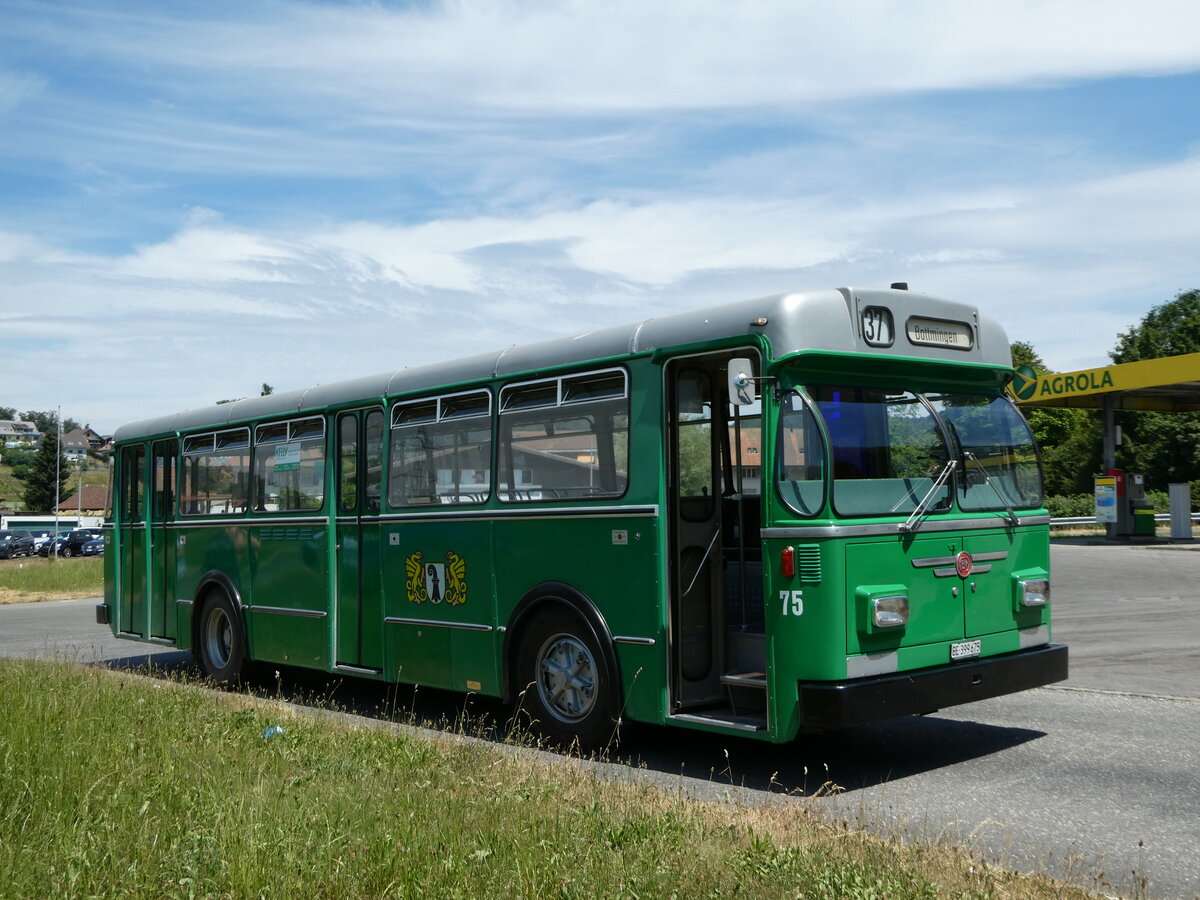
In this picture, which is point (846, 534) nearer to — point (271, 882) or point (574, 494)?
point (574, 494)

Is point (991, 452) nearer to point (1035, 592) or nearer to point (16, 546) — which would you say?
point (1035, 592)

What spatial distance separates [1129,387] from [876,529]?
27870 mm

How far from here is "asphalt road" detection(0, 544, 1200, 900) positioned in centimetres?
589

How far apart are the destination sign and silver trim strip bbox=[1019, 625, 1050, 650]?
6.21 ft

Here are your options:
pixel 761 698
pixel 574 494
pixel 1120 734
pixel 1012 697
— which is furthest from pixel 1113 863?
pixel 1012 697

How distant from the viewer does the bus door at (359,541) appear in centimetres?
1065

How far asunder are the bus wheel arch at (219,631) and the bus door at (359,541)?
72.8 inches

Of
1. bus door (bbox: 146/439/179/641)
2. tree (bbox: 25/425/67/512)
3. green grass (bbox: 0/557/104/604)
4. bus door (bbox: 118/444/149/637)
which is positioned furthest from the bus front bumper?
tree (bbox: 25/425/67/512)

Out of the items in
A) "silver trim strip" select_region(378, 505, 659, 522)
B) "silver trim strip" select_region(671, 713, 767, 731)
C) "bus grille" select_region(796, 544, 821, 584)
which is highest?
"silver trim strip" select_region(378, 505, 659, 522)

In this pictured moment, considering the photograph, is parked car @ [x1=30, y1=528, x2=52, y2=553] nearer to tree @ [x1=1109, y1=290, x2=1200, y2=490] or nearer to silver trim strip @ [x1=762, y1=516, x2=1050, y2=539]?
tree @ [x1=1109, y1=290, x2=1200, y2=490]

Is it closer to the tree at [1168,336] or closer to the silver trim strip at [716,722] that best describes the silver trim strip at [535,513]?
the silver trim strip at [716,722]

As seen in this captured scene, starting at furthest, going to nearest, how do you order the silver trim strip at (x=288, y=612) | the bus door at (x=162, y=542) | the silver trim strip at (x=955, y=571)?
the bus door at (x=162, y=542) → the silver trim strip at (x=288, y=612) → the silver trim strip at (x=955, y=571)

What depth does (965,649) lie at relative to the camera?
7.71m

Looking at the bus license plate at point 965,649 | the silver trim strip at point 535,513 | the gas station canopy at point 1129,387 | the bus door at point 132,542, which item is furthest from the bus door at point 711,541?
the gas station canopy at point 1129,387
